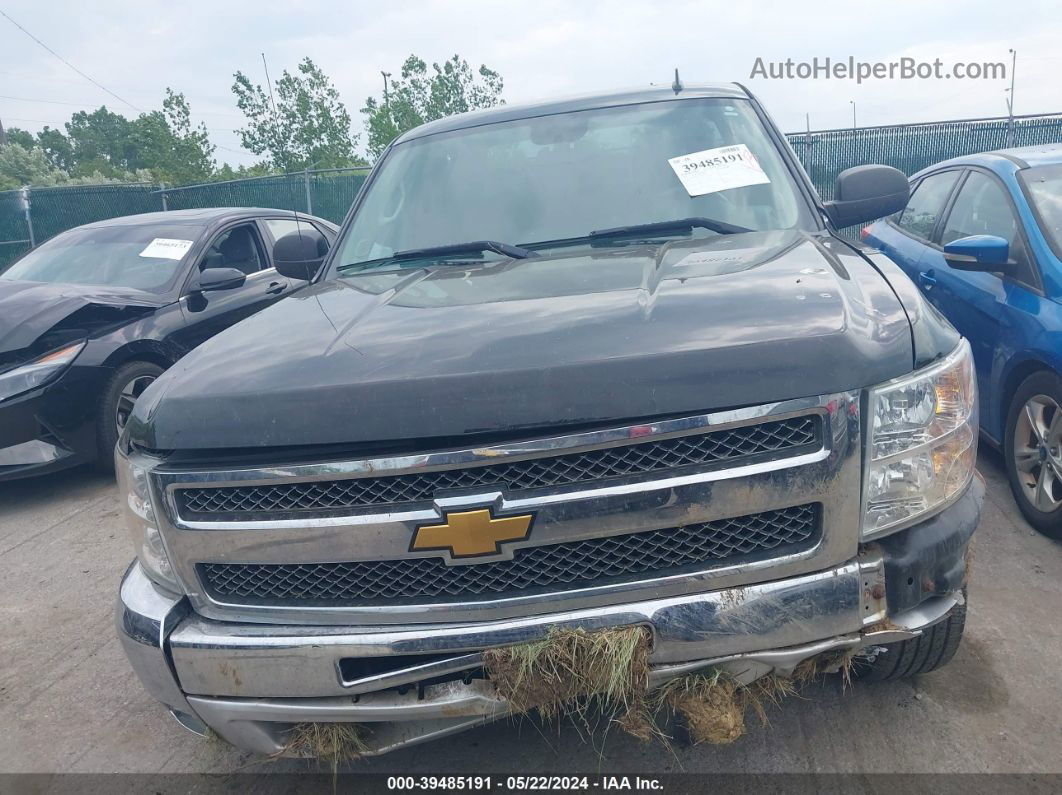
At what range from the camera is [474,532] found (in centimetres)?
172

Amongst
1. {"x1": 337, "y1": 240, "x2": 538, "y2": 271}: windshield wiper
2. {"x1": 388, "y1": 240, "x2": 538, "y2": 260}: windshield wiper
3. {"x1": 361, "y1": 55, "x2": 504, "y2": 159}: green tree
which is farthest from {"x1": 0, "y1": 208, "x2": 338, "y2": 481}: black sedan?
{"x1": 361, "y1": 55, "x2": 504, "y2": 159}: green tree

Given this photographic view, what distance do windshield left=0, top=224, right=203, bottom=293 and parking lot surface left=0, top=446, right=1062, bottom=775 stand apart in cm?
283

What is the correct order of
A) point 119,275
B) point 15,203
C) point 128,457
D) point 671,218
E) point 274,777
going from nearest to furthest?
1. point 128,457
2. point 274,777
3. point 671,218
4. point 119,275
5. point 15,203

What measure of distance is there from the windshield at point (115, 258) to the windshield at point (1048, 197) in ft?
16.9

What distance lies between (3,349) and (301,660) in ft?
12.8

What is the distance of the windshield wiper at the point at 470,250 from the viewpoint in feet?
9.11

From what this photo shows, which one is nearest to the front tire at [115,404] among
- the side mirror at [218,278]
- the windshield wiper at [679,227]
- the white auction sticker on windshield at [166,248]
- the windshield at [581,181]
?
the side mirror at [218,278]

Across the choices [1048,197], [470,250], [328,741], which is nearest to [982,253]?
[1048,197]

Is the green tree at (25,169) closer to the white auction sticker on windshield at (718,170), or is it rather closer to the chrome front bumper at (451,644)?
the white auction sticker on windshield at (718,170)

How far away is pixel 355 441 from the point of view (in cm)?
176

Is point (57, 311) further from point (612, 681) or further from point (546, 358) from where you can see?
point (612, 681)

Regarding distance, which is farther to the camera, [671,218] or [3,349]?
[3,349]

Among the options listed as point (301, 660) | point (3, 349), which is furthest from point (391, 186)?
point (3, 349)

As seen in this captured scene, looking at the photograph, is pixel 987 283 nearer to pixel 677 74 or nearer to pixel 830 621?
pixel 677 74
